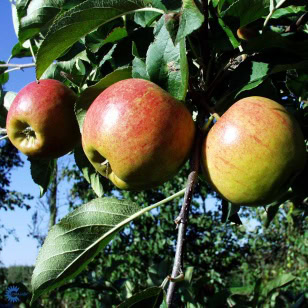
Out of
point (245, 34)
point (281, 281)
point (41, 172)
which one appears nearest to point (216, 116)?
point (245, 34)

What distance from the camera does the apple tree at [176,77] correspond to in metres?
0.67

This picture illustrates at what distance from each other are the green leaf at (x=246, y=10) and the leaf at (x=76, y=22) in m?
0.16

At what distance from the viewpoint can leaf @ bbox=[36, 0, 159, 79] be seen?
712 millimetres

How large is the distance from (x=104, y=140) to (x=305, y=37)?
1.45 ft

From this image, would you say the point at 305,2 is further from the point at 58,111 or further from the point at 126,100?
the point at 58,111

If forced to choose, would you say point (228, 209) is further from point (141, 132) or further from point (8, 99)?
point (8, 99)

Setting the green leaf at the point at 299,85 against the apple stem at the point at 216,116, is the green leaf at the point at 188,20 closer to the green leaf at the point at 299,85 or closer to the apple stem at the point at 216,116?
the apple stem at the point at 216,116

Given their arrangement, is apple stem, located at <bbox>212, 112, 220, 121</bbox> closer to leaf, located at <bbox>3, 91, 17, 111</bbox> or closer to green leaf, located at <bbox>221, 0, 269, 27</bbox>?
green leaf, located at <bbox>221, 0, 269, 27</bbox>

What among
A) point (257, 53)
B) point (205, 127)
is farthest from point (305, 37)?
point (205, 127)

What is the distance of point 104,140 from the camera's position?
28.2 inches

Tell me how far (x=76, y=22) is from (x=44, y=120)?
0.98ft

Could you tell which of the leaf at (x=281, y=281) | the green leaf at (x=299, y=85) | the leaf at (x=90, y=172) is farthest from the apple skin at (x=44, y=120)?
the leaf at (x=281, y=281)

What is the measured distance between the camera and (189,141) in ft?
2.35

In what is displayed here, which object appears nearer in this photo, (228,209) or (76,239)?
(76,239)
